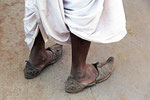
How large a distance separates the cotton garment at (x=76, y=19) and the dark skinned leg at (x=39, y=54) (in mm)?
134

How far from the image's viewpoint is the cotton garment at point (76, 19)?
115 centimetres

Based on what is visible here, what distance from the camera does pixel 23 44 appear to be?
187 cm

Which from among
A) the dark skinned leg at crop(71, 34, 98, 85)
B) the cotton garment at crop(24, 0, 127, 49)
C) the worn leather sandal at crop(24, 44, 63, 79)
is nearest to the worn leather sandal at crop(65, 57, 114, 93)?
the dark skinned leg at crop(71, 34, 98, 85)

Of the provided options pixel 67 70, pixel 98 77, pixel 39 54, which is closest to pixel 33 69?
pixel 39 54

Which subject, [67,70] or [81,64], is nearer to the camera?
[81,64]

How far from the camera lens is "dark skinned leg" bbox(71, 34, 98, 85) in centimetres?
131

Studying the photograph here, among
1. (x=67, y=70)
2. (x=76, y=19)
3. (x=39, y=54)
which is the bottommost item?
(x=67, y=70)

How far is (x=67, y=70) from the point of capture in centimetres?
169

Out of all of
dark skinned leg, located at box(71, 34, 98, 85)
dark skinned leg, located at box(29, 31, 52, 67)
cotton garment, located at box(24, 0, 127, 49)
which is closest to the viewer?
cotton garment, located at box(24, 0, 127, 49)

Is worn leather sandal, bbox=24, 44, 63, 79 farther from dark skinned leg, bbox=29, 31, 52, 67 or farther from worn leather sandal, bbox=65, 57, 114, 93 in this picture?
worn leather sandal, bbox=65, 57, 114, 93

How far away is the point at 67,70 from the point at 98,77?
26cm

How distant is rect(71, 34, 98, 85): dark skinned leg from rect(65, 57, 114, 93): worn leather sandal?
0.09ft

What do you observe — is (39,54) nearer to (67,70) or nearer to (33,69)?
(33,69)

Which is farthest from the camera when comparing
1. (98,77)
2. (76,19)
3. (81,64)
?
(98,77)
